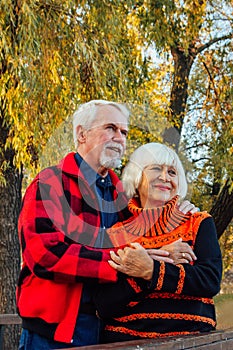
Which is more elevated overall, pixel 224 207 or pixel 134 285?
pixel 224 207

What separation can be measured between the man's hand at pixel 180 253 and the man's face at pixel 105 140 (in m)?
0.38

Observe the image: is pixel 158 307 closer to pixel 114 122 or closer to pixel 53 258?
pixel 53 258

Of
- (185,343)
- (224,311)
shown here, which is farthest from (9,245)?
(185,343)

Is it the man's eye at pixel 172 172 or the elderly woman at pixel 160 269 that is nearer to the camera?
the elderly woman at pixel 160 269

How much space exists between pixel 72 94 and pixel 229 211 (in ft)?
13.4

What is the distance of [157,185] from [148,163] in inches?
3.4

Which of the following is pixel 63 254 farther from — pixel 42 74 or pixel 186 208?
pixel 42 74

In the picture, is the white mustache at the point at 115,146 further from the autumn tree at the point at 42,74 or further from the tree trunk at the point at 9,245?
the tree trunk at the point at 9,245

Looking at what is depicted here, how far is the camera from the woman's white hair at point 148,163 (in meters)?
2.36

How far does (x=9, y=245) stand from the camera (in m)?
6.83

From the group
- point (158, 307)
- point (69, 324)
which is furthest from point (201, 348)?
point (69, 324)

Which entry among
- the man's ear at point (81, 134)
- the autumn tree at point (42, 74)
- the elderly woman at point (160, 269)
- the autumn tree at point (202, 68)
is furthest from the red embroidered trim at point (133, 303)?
the autumn tree at point (202, 68)

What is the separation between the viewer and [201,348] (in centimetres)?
202

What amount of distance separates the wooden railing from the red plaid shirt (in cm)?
30
